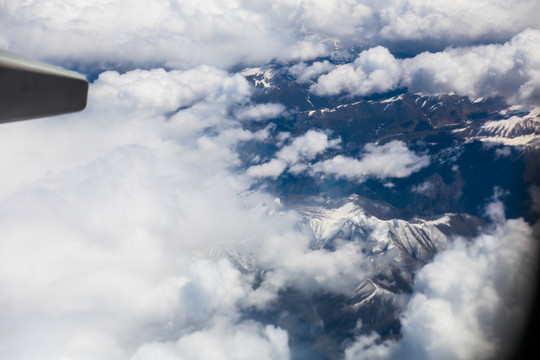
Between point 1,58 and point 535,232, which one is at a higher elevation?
point 1,58

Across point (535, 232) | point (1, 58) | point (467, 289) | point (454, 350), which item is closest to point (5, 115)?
point (1, 58)

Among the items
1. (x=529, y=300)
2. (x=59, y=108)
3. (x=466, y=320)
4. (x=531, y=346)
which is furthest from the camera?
(x=466, y=320)

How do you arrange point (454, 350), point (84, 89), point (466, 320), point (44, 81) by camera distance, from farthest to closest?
1. point (454, 350)
2. point (466, 320)
3. point (84, 89)
4. point (44, 81)

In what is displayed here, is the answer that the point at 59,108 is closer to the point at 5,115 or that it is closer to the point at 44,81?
the point at 44,81

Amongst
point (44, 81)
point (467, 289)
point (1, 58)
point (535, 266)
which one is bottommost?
point (467, 289)

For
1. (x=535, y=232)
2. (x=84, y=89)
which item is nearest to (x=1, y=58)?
A: (x=84, y=89)

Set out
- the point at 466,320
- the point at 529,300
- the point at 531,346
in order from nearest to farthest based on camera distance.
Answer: the point at 531,346, the point at 529,300, the point at 466,320

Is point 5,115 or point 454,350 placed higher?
point 5,115

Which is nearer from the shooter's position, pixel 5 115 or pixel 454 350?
pixel 5 115

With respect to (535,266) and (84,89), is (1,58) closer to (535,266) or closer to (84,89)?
(84,89)
